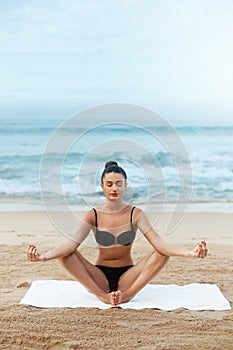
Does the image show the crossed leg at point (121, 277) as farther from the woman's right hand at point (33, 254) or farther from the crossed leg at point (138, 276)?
the woman's right hand at point (33, 254)

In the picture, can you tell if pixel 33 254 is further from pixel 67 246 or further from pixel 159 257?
pixel 159 257

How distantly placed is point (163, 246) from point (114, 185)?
0.41 m

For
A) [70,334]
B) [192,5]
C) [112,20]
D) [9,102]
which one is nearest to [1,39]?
[9,102]

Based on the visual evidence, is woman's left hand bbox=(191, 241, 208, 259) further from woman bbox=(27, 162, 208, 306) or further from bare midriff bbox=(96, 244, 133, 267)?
bare midriff bbox=(96, 244, 133, 267)

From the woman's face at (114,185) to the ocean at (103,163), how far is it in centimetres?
18

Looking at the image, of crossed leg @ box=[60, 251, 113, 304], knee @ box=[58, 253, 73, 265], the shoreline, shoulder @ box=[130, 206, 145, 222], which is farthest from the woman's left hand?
the shoreline

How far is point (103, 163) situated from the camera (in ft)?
16.9

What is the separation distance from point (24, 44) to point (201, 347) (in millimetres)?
14119

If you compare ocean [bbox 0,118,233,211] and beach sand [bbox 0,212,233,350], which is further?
ocean [bbox 0,118,233,211]

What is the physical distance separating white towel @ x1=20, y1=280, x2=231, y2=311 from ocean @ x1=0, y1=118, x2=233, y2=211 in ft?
1.67

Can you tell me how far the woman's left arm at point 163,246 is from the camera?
2.88 m

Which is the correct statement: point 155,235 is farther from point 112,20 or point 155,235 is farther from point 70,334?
point 112,20

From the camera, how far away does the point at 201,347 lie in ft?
8.61

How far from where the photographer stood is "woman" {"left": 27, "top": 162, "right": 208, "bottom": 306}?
3170mm
